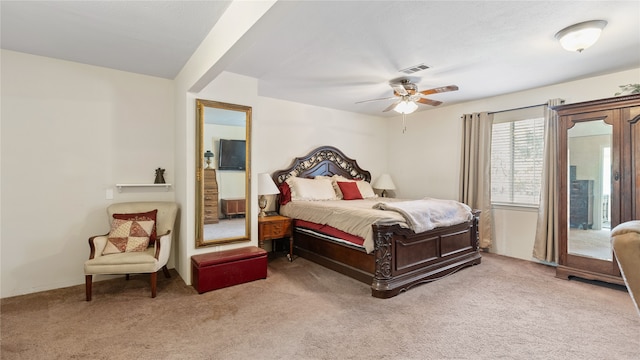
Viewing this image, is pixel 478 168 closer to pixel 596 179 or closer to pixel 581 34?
pixel 596 179

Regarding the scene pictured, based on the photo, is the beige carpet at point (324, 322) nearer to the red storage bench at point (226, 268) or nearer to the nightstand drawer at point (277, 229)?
the red storage bench at point (226, 268)

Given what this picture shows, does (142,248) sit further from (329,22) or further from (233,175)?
(329,22)

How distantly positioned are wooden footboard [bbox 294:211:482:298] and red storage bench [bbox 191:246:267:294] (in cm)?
90

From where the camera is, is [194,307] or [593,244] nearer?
[194,307]

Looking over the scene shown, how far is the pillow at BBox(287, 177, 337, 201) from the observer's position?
4.66m

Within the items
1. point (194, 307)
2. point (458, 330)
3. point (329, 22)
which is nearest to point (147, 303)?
point (194, 307)

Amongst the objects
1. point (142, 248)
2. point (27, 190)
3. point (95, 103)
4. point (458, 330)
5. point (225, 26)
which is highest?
point (225, 26)

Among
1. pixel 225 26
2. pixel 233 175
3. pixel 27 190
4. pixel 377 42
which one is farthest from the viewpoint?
pixel 233 175

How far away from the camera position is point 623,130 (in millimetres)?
3230

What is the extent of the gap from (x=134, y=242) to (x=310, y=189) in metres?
2.45

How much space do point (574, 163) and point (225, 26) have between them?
4093 millimetres

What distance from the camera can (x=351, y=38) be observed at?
270 cm

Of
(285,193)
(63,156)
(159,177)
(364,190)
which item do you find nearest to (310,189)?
(285,193)

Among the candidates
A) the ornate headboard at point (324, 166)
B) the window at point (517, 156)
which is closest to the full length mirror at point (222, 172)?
the ornate headboard at point (324, 166)
